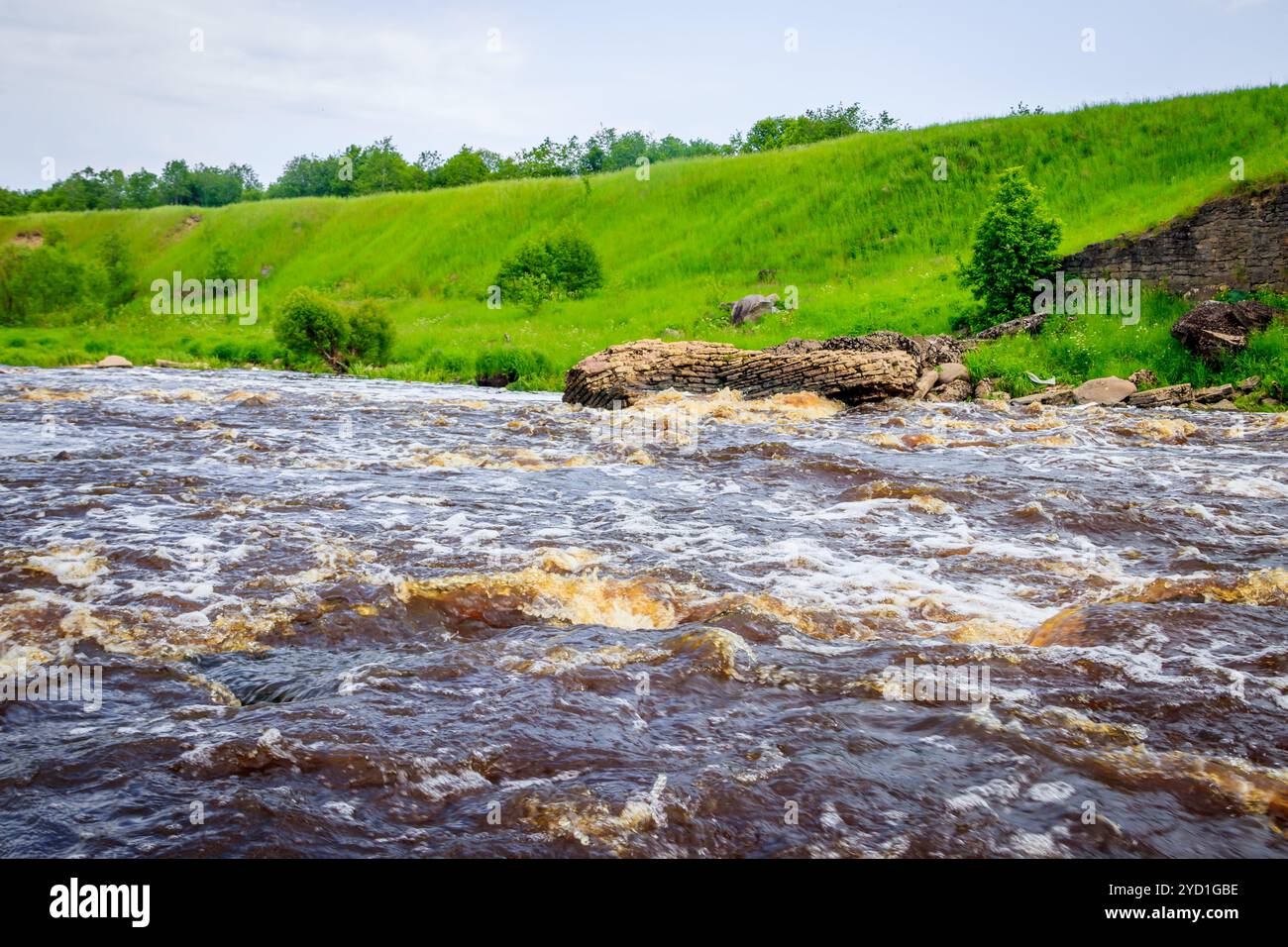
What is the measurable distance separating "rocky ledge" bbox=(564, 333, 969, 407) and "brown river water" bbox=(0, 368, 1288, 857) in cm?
1022

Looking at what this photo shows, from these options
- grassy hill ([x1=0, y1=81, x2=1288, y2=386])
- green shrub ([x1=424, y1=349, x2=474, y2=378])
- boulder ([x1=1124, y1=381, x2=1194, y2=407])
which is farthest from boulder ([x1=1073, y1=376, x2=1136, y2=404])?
green shrub ([x1=424, y1=349, x2=474, y2=378])

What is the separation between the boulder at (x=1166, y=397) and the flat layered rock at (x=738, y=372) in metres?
4.85

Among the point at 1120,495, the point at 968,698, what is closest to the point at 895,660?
the point at 968,698

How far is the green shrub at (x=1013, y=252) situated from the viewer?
26.4 m

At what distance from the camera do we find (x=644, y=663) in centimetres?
480

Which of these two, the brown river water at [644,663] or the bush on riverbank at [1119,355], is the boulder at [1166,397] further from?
the brown river water at [644,663]

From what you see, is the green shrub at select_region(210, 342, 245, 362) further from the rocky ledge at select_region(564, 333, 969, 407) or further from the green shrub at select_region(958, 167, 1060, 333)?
the green shrub at select_region(958, 167, 1060, 333)

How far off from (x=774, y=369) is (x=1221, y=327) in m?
10.1

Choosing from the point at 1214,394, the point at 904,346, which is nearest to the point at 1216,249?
the point at 1214,394

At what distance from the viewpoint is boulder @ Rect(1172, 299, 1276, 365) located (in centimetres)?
1972

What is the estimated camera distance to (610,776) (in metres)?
3.57

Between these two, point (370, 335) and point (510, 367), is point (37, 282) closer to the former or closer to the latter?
point (370, 335)

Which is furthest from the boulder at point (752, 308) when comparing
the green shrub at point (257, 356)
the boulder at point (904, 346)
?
the green shrub at point (257, 356)

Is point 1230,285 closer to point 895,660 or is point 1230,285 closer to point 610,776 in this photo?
point 895,660
